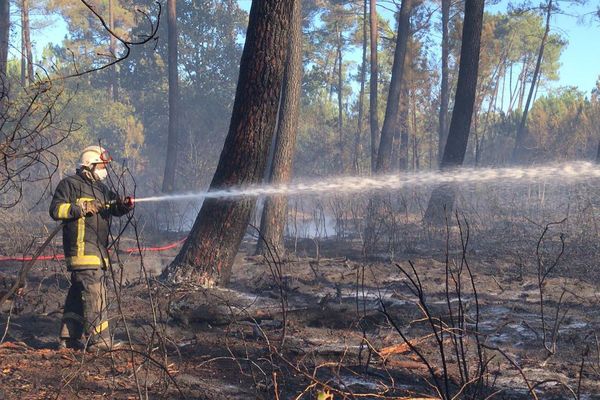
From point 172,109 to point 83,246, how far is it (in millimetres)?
20192

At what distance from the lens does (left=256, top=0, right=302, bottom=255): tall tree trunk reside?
399 inches

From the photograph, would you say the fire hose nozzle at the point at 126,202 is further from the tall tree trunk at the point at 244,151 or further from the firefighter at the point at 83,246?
the tall tree trunk at the point at 244,151

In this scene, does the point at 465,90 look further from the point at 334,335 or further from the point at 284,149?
the point at 334,335

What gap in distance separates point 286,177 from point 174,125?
15.3 metres

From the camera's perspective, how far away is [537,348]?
5234 mm

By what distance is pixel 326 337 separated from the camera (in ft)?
18.9

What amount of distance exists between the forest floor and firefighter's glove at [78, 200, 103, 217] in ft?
2.45

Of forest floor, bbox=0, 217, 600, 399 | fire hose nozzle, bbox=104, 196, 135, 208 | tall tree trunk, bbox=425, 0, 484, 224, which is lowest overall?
forest floor, bbox=0, 217, 600, 399

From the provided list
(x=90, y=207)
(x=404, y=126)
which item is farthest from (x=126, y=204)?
(x=404, y=126)

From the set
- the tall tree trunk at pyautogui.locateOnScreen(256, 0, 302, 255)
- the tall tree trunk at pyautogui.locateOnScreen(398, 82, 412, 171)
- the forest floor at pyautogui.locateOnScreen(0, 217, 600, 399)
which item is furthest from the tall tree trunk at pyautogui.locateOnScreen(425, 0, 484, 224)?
the tall tree trunk at pyautogui.locateOnScreen(398, 82, 412, 171)

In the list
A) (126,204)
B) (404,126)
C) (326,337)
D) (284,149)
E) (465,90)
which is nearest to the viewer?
(126,204)

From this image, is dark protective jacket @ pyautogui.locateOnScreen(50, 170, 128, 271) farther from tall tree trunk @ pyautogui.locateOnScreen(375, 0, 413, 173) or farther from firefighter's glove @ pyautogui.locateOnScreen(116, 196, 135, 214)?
tall tree trunk @ pyautogui.locateOnScreen(375, 0, 413, 173)

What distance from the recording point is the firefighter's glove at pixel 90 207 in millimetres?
5297

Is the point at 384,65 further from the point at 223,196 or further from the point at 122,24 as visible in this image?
the point at 223,196
